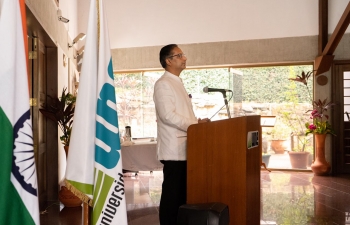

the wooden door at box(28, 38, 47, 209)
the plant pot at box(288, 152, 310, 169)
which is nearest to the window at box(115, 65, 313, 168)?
the plant pot at box(288, 152, 310, 169)

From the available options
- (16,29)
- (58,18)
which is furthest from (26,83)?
(58,18)

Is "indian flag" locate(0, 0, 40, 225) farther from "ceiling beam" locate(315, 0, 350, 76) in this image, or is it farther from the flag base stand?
"ceiling beam" locate(315, 0, 350, 76)

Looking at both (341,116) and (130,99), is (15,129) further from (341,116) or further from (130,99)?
(341,116)

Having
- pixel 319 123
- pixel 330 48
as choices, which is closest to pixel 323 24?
pixel 330 48

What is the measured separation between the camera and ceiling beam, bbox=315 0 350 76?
7512mm

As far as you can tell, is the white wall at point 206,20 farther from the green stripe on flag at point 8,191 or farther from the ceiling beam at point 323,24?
the green stripe on flag at point 8,191

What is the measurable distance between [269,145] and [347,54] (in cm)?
247

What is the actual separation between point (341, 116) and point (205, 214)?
21.9 ft

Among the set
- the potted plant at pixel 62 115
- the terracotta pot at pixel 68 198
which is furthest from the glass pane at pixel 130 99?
the terracotta pot at pixel 68 198

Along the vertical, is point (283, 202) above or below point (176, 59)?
below

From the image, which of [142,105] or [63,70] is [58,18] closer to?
[63,70]

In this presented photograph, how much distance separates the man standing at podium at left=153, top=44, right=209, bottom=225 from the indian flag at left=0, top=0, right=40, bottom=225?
146 cm

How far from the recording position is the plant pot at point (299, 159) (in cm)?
872

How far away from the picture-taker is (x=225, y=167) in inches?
116
